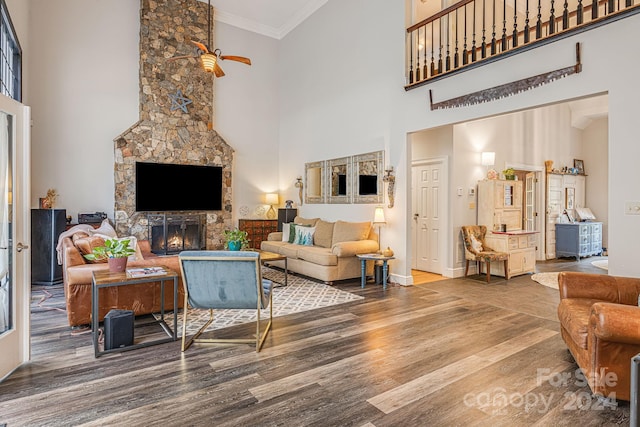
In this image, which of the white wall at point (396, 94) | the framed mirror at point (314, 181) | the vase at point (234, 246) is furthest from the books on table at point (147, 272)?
the framed mirror at point (314, 181)

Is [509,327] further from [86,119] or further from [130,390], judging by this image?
[86,119]

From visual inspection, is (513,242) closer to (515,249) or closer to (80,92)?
(515,249)

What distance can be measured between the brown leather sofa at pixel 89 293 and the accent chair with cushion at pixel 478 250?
15.9ft

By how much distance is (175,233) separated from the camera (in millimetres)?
7484

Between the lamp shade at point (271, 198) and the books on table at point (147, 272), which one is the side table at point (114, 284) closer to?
the books on table at point (147, 272)

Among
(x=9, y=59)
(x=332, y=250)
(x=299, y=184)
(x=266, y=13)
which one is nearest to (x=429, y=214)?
(x=332, y=250)

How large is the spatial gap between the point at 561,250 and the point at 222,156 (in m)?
8.24

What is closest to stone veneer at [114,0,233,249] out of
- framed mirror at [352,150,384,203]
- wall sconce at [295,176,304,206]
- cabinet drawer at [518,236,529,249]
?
wall sconce at [295,176,304,206]

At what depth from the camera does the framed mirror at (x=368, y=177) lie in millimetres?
6125

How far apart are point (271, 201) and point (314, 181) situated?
4.66 feet

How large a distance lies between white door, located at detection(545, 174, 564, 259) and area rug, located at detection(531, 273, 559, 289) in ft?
7.47

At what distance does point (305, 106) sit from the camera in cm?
815

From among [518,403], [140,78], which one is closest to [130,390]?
[518,403]

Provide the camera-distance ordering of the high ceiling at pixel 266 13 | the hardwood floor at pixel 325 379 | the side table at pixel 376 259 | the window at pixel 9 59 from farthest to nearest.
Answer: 1. the high ceiling at pixel 266 13
2. the side table at pixel 376 259
3. the window at pixel 9 59
4. the hardwood floor at pixel 325 379
